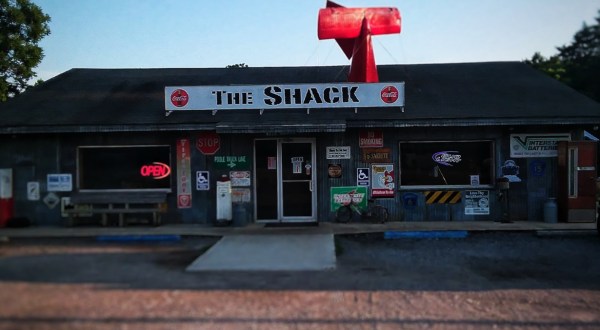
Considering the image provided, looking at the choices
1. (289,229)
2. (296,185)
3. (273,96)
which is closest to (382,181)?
(296,185)

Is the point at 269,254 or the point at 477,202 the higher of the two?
the point at 477,202

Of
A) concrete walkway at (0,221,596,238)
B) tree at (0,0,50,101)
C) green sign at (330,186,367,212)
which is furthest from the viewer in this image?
Result: tree at (0,0,50,101)

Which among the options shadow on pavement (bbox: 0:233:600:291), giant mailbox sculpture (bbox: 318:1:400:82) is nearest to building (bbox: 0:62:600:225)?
shadow on pavement (bbox: 0:233:600:291)

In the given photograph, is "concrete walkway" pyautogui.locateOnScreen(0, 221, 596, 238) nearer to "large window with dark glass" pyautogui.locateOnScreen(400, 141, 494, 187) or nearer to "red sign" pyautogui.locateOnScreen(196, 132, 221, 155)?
"large window with dark glass" pyautogui.locateOnScreen(400, 141, 494, 187)

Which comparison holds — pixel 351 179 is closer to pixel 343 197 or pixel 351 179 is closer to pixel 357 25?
pixel 343 197

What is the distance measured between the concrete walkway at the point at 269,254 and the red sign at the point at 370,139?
316 centimetres

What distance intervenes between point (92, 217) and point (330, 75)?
8.59m

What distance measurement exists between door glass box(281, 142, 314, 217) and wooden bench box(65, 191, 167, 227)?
318 centimetres

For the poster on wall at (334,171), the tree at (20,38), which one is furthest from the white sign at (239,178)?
the tree at (20,38)

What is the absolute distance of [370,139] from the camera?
1371 centimetres

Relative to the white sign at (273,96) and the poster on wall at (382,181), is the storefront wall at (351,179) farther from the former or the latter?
the white sign at (273,96)

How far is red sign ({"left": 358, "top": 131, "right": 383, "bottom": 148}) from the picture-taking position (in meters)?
13.7

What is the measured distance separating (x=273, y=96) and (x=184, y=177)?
10.5ft

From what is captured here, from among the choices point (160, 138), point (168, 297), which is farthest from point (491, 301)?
point (160, 138)
